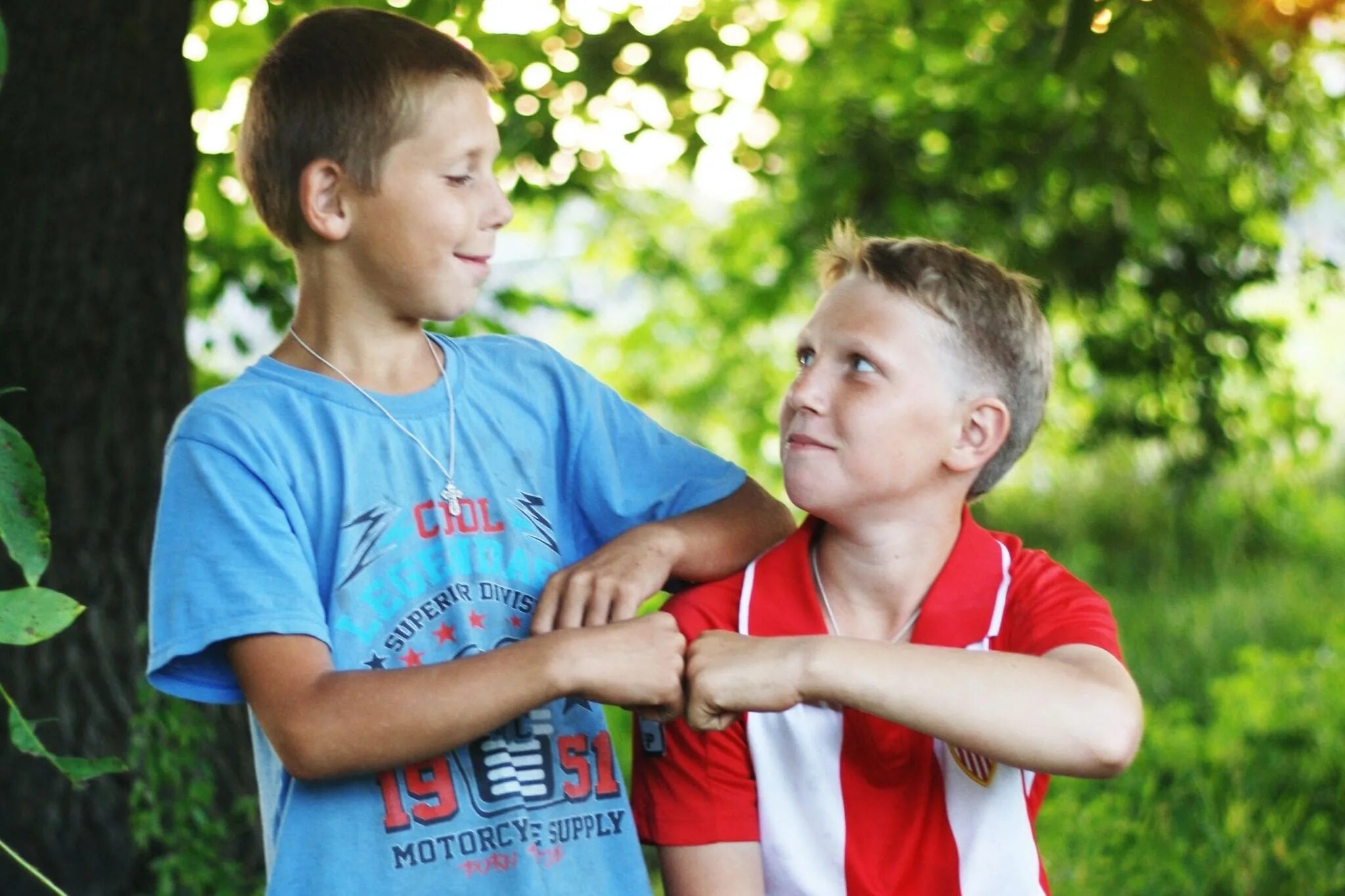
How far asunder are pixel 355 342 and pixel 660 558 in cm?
44

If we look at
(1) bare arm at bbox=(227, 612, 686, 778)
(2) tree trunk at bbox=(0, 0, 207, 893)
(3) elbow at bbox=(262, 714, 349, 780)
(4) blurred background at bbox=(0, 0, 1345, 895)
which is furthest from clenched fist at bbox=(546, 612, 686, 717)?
(2) tree trunk at bbox=(0, 0, 207, 893)

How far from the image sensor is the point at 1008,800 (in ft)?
5.72

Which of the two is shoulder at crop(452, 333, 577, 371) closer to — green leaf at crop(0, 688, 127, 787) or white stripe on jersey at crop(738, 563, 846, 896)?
white stripe on jersey at crop(738, 563, 846, 896)

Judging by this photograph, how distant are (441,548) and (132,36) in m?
1.82

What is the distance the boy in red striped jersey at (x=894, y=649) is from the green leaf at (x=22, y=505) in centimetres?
68

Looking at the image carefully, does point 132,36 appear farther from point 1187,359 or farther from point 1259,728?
point 1187,359

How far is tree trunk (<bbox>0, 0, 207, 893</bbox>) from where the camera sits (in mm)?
2986

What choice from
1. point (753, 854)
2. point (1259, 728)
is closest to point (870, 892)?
point (753, 854)

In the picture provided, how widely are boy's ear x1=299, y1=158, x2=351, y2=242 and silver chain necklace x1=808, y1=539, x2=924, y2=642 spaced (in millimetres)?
701

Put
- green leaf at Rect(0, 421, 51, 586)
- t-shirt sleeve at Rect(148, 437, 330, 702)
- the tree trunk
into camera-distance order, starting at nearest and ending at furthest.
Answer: green leaf at Rect(0, 421, 51, 586) < t-shirt sleeve at Rect(148, 437, 330, 702) < the tree trunk

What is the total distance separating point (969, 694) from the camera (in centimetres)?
156

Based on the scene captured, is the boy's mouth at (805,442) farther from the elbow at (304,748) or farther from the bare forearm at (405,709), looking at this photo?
the elbow at (304,748)

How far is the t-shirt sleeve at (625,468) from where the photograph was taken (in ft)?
6.19

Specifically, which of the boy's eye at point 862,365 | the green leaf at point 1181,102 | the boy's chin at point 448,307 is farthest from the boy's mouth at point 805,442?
the green leaf at point 1181,102
